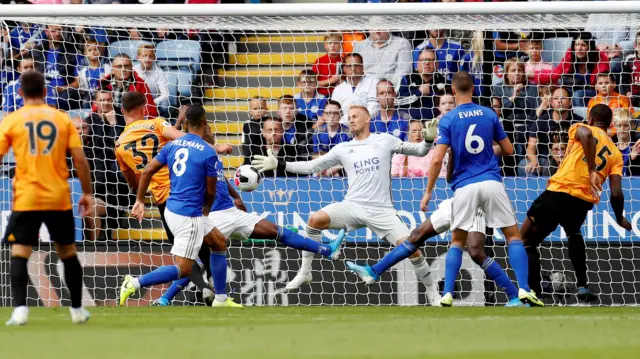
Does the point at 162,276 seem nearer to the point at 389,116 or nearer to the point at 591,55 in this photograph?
the point at 389,116

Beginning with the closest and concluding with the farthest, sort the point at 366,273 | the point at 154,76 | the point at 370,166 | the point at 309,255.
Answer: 1. the point at 366,273
2. the point at 370,166
3. the point at 309,255
4. the point at 154,76

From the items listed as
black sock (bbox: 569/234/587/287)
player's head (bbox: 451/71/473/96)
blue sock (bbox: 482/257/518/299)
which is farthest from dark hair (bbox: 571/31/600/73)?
blue sock (bbox: 482/257/518/299)

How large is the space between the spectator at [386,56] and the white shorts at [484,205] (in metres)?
3.26

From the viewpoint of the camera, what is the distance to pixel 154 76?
1351cm

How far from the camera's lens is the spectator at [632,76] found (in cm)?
1259

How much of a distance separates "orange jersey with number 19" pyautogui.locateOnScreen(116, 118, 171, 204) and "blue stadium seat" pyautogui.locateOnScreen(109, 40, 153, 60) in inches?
100

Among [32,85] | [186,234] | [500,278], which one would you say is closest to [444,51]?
[500,278]

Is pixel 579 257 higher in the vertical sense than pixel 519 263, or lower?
lower

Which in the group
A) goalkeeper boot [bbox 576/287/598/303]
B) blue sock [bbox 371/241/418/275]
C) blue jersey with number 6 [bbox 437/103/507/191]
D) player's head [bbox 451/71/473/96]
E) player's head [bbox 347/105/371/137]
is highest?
player's head [bbox 451/71/473/96]

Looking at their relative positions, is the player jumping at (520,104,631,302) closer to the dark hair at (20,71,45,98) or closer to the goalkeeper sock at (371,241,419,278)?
the goalkeeper sock at (371,241,419,278)

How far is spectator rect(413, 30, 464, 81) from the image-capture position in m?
13.1

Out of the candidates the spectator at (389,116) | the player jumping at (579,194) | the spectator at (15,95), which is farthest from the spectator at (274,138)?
the player jumping at (579,194)

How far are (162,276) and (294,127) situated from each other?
11.2 feet

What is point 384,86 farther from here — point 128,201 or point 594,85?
point 128,201
